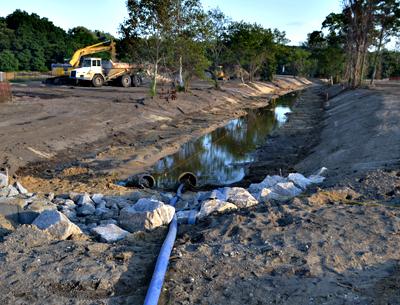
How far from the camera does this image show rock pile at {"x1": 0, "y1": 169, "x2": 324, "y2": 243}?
7.38 meters

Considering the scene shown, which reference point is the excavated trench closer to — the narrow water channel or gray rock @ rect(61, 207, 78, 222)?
the narrow water channel

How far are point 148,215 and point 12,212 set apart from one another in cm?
247

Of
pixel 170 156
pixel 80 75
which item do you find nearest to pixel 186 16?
pixel 80 75

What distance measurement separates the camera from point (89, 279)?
5.51m

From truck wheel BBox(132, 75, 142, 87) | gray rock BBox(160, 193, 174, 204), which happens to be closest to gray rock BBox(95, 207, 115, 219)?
gray rock BBox(160, 193, 174, 204)

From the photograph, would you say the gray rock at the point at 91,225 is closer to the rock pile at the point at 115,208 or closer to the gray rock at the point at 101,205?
the rock pile at the point at 115,208

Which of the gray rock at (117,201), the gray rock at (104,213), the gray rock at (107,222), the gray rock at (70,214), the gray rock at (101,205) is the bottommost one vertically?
the gray rock at (117,201)

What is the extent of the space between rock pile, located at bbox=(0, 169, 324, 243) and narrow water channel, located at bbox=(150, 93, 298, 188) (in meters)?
3.50

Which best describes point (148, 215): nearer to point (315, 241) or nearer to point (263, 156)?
point (315, 241)

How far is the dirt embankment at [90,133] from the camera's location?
14.0 meters

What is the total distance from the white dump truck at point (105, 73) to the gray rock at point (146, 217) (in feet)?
95.3

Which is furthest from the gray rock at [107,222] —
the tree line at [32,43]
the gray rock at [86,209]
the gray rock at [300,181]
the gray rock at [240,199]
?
the tree line at [32,43]

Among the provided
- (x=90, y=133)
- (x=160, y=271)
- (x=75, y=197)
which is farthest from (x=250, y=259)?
(x=90, y=133)

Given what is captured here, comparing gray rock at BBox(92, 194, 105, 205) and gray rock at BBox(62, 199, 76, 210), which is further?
gray rock at BBox(92, 194, 105, 205)
